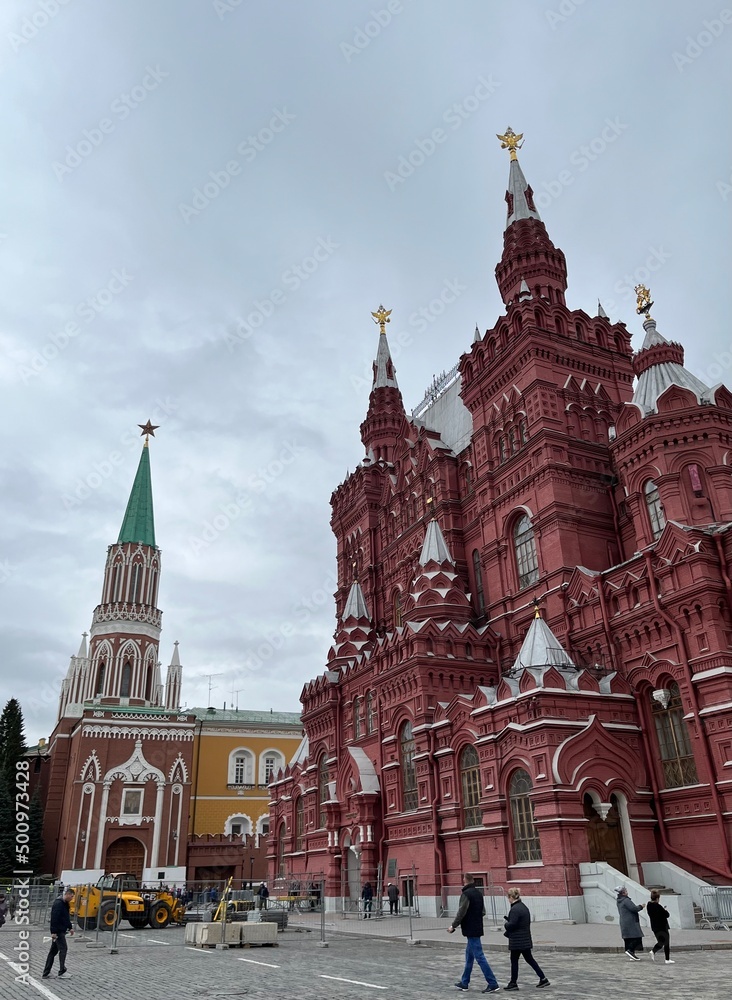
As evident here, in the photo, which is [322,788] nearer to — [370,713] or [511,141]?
[370,713]

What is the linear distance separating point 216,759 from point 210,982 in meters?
52.3

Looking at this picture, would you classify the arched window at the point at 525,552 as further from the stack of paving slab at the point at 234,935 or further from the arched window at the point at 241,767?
the arched window at the point at 241,767

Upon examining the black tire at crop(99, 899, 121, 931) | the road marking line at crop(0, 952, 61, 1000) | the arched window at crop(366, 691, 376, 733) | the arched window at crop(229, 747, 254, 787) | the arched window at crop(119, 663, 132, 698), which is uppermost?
the arched window at crop(119, 663, 132, 698)

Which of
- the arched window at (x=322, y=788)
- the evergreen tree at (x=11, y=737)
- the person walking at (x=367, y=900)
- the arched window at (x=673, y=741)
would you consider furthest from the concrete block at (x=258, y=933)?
the evergreen tree at (x=11, y=737)

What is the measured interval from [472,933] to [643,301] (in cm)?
2590

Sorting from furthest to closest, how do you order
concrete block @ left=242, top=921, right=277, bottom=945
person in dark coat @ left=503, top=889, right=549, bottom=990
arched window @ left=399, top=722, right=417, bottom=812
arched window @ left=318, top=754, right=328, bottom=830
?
arched window @ left=318, top=754, right=328, bottom=830, arched window @ left=399, top=722, right=417, bottom=812, concrete block @ left=242, top=921, right=277, bottom=945, person in dark coat @ left=503, top=889, right=549, bottom=990

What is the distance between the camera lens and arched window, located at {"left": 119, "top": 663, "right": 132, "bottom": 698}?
2486 inches

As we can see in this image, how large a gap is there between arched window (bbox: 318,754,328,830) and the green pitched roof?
36277 millimetres

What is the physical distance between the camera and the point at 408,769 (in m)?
30.7

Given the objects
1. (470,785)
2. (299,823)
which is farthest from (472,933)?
(299,823)

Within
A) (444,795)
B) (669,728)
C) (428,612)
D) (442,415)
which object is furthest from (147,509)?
(669,728)

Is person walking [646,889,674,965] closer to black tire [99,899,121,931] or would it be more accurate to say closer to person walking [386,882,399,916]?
person walking [386,882,399,916]

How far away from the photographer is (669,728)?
2362 centimetres

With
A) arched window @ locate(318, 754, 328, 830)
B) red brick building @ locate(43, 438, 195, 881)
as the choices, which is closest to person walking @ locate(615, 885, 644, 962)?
arched window @ locate(318, 754, 328, 830)
